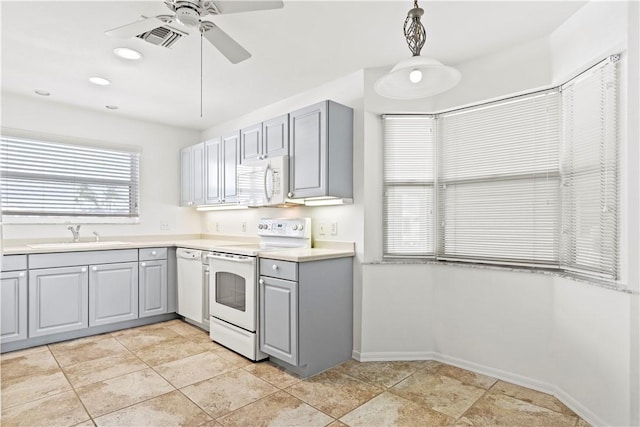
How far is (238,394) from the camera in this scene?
2.41m

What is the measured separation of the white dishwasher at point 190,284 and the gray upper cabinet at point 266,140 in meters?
1.16

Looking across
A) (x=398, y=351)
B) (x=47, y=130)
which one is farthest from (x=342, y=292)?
(x=47, y=130)

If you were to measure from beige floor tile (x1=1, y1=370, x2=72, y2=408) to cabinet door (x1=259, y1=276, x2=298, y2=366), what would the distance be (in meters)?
1.36

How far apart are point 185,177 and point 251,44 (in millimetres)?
2545

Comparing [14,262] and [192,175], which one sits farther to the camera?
[192,175]

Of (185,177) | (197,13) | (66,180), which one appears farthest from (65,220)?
(197,13)

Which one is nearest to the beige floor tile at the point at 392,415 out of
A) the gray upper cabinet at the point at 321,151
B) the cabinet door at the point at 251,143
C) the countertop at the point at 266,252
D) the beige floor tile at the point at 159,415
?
the beige floor tile at the point at 159,415

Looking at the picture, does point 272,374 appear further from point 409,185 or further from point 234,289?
point 409,185

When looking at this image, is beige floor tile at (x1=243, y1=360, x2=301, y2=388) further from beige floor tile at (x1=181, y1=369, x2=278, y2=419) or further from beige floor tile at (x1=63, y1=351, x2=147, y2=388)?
beige floor tile at (x1=63, y1=351, x2=147, y2=388)

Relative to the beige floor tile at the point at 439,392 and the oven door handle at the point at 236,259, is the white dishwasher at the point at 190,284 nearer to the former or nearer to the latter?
the oven door handle at the point at 236,259

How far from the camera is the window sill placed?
3.65 meters

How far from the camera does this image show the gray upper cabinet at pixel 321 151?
290cm

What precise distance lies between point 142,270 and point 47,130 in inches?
70.0

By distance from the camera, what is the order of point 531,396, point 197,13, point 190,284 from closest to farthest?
point 197,13, point 531,396, point 190,284
